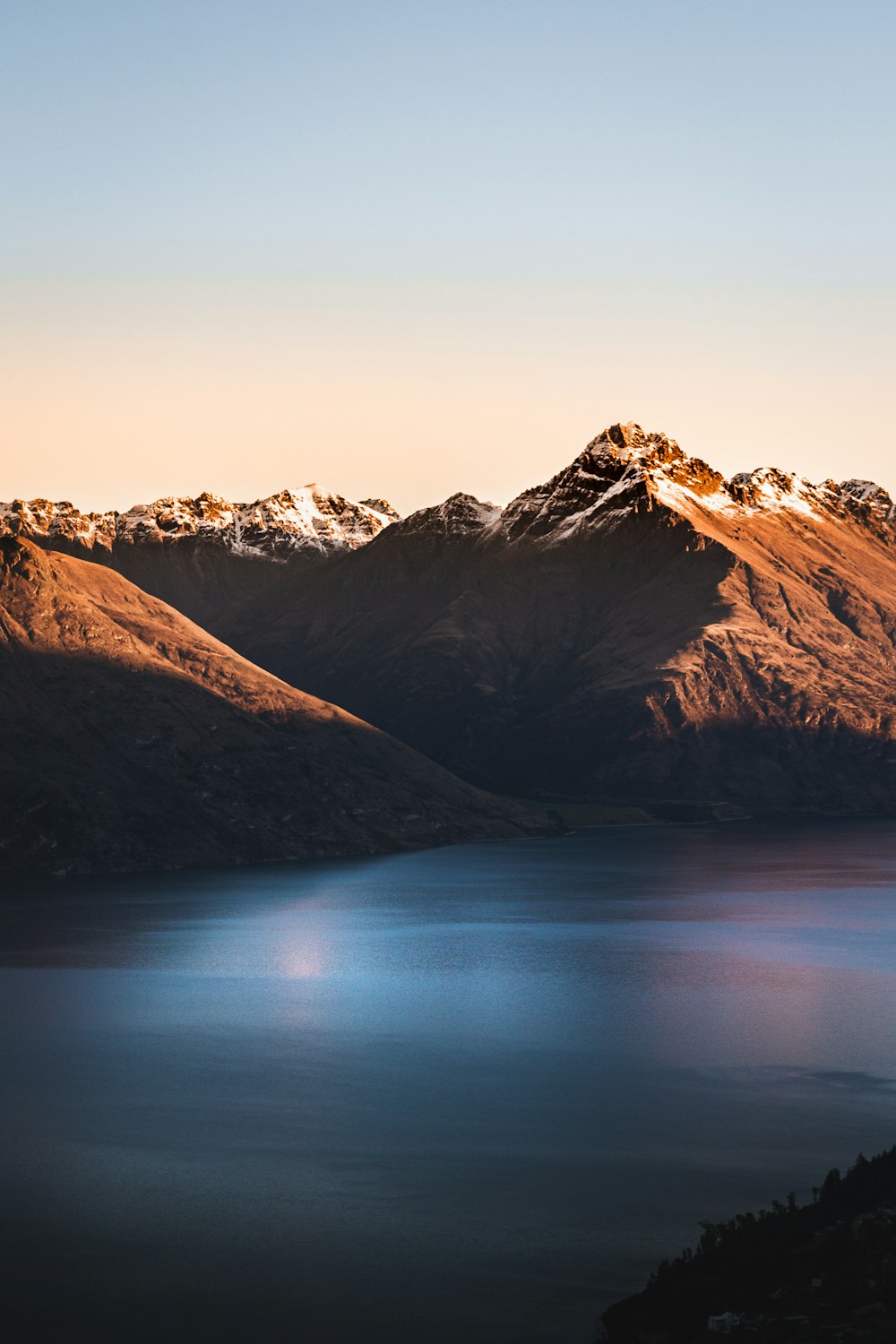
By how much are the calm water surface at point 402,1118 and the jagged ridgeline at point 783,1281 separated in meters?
2.11

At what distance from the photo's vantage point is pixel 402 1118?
77.8 meters

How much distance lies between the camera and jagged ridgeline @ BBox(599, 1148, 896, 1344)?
47.2 meters

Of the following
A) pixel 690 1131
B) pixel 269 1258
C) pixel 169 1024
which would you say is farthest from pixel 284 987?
pixel 269 1258

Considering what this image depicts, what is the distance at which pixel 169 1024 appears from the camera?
105188 mm

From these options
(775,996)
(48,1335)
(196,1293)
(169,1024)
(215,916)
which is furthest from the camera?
(215,916)

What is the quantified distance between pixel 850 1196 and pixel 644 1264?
9.38 meters

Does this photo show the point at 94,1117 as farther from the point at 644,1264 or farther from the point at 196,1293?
the point at 644,1264

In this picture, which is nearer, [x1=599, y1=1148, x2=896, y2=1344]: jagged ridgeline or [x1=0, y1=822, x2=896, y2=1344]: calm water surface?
[x1=599, y1=1148, x2=896, y2=1344]: jagged ridgeline

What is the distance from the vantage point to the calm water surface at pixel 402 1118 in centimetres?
5431

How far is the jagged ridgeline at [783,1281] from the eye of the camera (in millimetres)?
47250

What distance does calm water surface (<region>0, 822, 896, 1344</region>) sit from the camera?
54.3 metres

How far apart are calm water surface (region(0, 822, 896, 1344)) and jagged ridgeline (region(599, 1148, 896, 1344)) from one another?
211cm

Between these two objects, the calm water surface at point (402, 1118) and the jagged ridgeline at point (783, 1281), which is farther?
the calm water surface at point (402, 1118)

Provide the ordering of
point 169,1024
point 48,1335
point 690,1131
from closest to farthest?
point 48,1335, point 690,1131, point 169,1024
